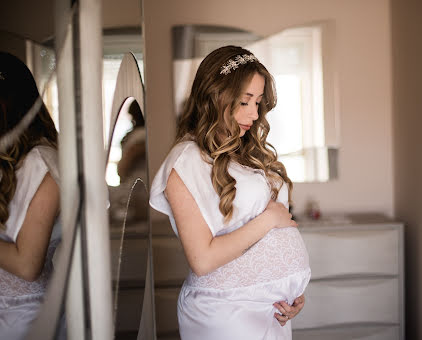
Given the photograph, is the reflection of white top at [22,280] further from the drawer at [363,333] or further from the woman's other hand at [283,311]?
the drawer at [363,333]

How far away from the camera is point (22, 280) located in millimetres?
431

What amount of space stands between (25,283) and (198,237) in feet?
3.07

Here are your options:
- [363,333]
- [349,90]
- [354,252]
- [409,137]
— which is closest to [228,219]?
[354,252]

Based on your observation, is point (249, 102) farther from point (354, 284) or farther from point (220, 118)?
point (354, 284)

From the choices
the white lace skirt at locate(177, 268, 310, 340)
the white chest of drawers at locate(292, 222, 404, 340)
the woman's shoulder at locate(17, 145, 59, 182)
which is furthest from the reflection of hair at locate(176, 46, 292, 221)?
the white chest of drawers at locate(292, 222, 404, 340)

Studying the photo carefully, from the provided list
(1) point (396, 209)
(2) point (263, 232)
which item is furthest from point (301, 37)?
(2) point (263, 232)

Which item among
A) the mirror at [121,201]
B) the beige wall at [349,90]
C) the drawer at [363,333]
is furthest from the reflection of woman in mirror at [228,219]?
the beige wall at [349,90]

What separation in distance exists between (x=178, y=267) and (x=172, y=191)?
176cm

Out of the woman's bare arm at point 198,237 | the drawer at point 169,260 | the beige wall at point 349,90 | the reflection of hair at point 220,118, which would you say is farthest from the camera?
the beige wall at point 349,90

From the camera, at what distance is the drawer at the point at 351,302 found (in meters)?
3.13

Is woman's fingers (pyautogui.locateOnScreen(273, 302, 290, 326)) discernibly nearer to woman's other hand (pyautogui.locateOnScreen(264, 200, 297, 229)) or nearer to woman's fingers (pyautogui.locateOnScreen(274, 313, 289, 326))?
woman's fingers (pyautogui.locateOnScreen(274, 313, 289, 326))

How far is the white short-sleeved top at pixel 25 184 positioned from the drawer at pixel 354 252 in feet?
9.16

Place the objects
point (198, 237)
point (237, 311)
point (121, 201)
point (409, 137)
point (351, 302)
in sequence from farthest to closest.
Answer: point (409, 137)
point (351, 302)
point (237, 311)
point (198, 237)
point (121, 201)

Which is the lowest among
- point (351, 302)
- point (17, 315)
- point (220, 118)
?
point (351, 302)
